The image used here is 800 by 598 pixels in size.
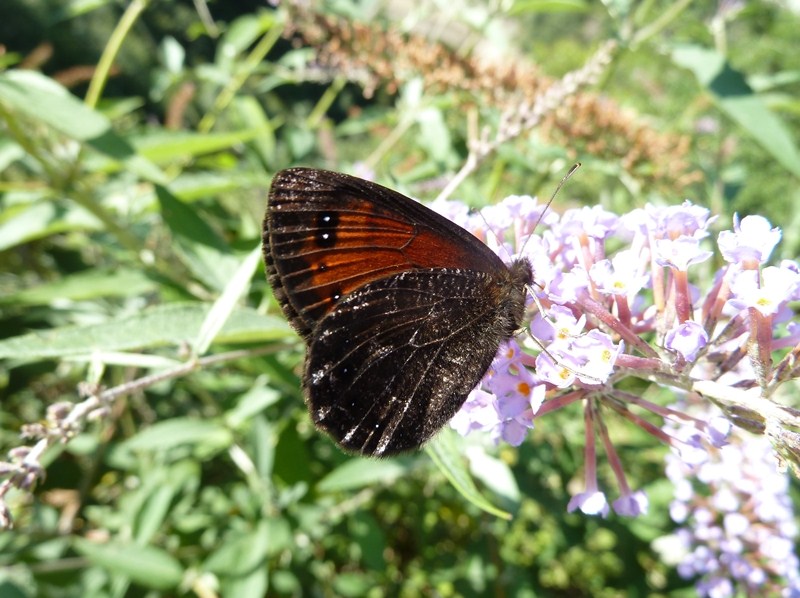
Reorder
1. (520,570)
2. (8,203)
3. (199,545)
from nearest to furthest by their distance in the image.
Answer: (8,203) → (199,545) → (520,570)

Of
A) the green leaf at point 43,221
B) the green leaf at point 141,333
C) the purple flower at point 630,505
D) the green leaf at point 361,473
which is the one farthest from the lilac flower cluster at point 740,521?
the green leaf at point 43,221

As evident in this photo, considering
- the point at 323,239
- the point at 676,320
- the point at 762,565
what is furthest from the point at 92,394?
the point at 762,565

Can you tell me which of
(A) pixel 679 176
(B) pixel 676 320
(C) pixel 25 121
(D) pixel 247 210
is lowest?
(D) pixel 247 210

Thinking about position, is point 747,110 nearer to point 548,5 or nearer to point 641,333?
point 548,5

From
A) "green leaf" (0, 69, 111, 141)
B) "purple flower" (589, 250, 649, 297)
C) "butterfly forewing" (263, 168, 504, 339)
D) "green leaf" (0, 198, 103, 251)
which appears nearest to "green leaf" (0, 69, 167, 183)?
"green leaf" (0, 69, 111, 141)

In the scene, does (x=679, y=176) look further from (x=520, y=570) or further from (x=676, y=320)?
(x=520, y=570)

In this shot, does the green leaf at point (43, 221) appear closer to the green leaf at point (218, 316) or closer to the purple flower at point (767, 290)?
the green leaf at point (218, 316)

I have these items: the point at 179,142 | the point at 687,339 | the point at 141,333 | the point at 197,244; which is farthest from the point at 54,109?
the point at 687,339
